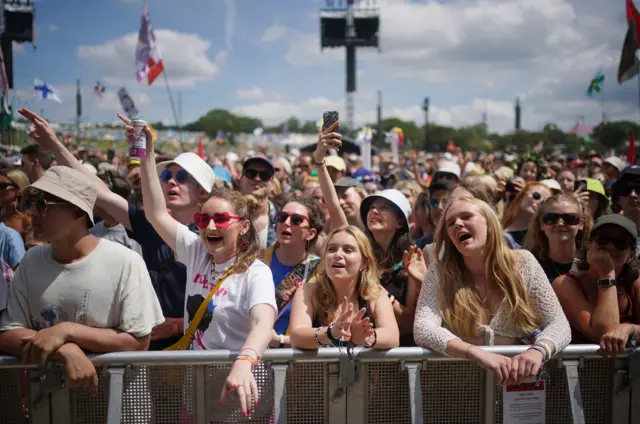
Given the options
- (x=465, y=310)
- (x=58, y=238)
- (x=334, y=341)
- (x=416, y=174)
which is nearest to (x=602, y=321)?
(x=465, y=310)

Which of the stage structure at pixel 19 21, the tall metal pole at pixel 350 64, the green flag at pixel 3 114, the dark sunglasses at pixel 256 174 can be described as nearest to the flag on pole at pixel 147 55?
the green flag at pixel 3 114

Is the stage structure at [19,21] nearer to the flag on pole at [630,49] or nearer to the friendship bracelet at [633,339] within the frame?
the flag on pole at [630,49]

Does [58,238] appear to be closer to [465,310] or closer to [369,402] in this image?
[369,402]

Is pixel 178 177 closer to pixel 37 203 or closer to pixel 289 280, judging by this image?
pixel 289 280

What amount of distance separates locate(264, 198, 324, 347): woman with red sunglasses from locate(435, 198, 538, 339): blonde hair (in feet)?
3.47

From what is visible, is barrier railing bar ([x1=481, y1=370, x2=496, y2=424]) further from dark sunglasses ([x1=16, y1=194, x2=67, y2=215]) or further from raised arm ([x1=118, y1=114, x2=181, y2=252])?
dark sunglasses ([x1=16, y1=194, x2=67, y2=215])

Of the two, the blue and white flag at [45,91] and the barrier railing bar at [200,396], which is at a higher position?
the blue and white flag at [45,91]

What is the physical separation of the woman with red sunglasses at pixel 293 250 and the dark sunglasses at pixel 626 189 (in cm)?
280

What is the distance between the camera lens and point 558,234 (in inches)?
164

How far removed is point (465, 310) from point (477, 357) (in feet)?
1.22

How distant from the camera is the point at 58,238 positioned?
2.66 metres

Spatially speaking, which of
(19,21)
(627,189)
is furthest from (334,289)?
(19,21)

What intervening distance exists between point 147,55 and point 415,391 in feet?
46.3

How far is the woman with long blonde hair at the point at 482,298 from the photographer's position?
2903 millimetres
